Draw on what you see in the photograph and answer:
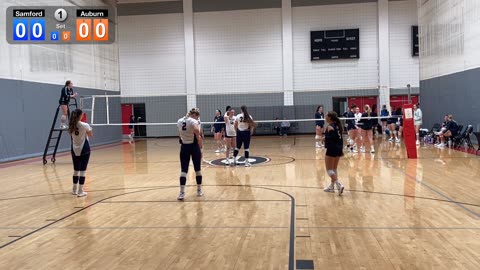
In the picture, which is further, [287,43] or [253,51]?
[253,51]

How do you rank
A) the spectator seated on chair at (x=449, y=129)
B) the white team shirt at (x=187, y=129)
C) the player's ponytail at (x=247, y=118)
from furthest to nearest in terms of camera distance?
1. the spectator seated on chair at (x=449, y=129)
2. the player's ponytail at (x=247, y=118)
3. the white team shirt at (x=187, y=129)

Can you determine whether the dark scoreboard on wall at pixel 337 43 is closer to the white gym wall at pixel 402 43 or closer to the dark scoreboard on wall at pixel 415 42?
the white gym wall at pixel 402 43

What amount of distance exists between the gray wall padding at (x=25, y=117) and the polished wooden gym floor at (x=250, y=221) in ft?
17.9

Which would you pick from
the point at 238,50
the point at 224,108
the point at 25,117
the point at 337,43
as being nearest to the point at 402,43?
the point at 337,43

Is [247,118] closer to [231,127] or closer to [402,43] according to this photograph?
[231,127]

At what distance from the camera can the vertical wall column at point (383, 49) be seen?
2622cm

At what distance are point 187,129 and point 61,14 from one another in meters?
15.5

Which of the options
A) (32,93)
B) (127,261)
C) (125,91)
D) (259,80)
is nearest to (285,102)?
(259,80)

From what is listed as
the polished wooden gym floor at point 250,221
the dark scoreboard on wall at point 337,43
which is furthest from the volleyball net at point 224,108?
the polished wooden gym floor at point 250,221

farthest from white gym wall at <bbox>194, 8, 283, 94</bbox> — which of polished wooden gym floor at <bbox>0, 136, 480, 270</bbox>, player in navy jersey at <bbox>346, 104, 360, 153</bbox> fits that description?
polished wooden gym floor at <bbox>0, 136, 480, 270</bbox>

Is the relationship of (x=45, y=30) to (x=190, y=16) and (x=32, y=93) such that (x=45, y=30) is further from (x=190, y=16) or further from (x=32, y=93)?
(x=190, y=16)

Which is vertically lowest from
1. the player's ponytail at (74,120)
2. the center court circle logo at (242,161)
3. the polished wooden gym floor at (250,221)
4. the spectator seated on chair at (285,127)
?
the polished wooden gym floor at (250,221)

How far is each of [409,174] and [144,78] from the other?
20915 millimetres
